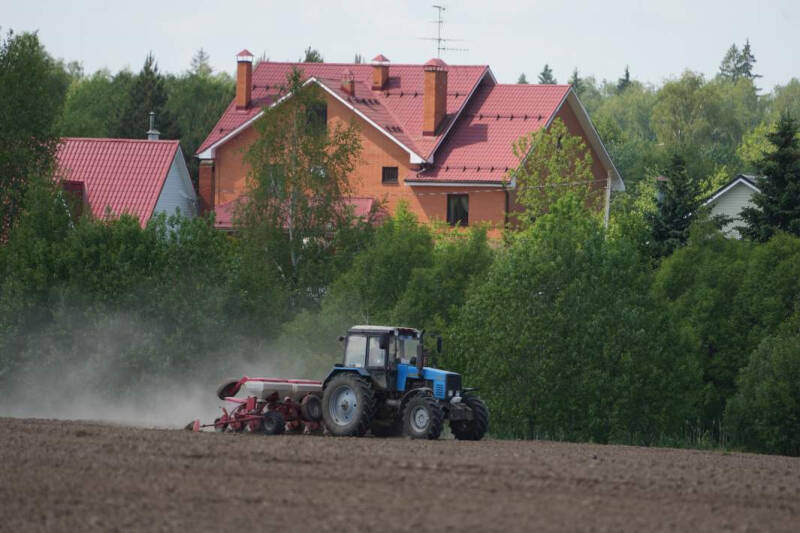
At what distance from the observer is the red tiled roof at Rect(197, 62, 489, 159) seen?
6222cm

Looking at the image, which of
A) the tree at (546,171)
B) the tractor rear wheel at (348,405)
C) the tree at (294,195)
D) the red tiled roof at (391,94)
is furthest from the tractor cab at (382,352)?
the red tiled roof at (391,94)

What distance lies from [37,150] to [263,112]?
801cm

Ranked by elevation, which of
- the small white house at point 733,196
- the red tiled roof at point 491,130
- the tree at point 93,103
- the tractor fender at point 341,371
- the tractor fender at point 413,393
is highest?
the tree at point 93,103

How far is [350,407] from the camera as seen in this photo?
91.1 ft

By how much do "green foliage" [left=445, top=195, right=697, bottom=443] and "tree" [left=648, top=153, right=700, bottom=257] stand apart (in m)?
9.94

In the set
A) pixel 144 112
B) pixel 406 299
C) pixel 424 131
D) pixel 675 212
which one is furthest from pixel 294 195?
pixel 144 112

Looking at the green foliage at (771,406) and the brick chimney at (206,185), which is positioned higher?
the brick chimney at (206,185)

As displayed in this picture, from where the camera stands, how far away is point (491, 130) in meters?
62.9

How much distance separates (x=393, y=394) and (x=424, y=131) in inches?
1384

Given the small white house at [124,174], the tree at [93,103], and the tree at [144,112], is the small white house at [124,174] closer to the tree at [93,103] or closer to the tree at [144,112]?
A: the tree at [144,112]

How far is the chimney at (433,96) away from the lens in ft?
204

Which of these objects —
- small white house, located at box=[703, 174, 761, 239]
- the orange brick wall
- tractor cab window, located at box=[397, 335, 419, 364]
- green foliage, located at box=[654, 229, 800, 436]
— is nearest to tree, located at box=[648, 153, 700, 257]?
green foliage, located at box=[654, 229, 800, 436]

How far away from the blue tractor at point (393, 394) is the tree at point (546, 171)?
30555mm

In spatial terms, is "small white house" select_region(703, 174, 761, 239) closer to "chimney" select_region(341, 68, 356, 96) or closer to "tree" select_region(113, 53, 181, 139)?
"chimney" select_region(341, 68, 356, 96)
